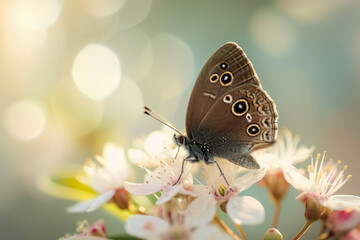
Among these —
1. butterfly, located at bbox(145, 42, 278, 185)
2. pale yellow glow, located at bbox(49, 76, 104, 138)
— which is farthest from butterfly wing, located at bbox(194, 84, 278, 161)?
pale yellow glow, located at bbox(49, 76, 104, 138)

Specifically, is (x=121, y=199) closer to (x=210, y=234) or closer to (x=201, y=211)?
(x=201, y=211)

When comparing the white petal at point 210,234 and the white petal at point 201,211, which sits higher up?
the white petal at point 210,234

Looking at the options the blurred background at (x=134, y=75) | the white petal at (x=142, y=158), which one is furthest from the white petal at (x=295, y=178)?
the blurred background at (x=134, y=75)

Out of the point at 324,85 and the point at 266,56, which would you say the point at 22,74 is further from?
the point at 324,85

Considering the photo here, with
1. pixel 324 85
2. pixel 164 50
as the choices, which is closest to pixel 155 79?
pixel 164 50

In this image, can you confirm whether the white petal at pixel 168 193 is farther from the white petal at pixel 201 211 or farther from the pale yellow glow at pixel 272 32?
the pale yellow glow at pixel 272 32

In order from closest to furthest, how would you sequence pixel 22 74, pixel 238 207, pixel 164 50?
pixel 238 207 < pixel 22 74 < pixel 164 50

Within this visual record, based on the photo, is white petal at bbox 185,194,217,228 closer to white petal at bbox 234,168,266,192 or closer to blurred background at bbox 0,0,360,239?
white petal at bbox 234,168,266,192
